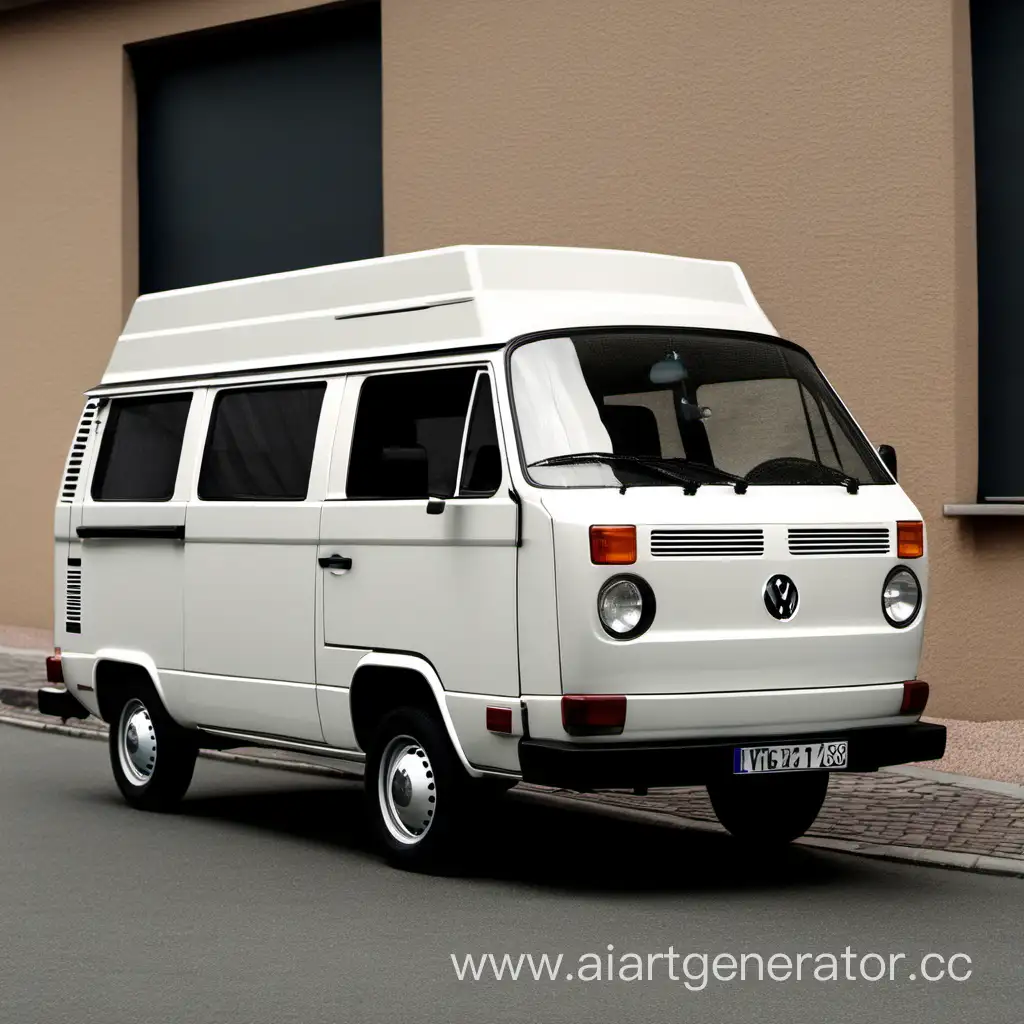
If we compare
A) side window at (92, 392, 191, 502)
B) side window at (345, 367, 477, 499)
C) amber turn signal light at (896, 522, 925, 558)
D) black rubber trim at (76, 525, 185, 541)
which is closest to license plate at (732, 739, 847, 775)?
amber turn signal light at (896, 522, 925, 558)

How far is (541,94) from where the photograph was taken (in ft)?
52.8

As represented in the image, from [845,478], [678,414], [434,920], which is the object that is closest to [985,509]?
[845,478]

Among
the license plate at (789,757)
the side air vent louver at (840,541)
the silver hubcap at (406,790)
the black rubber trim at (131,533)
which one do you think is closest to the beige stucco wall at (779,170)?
the side air vent louver at (840,541)

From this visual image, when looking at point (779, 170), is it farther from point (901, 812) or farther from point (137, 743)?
point (137, 743)

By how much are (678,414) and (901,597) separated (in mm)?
1231

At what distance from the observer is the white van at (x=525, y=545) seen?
7934 mm

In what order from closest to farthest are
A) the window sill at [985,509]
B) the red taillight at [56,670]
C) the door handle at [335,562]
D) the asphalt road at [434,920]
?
the asphalt road at [434,920]
the door handle at [335,562]
the red taillight at [56,670]
the window sill at [985,509]

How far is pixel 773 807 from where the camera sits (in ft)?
30.7

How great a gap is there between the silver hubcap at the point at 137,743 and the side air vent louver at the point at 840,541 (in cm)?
395

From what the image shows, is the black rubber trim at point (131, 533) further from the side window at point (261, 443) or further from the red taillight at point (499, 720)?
the red taillight at point (499, 720)

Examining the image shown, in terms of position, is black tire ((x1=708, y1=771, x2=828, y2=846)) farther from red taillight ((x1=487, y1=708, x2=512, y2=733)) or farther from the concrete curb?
red taillight ((x1=487, y1=708, x2=512, y2=733))

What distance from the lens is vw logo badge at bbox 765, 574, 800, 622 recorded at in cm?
818

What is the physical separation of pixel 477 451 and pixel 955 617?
234 inches

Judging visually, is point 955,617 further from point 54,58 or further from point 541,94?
point 54,58
